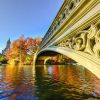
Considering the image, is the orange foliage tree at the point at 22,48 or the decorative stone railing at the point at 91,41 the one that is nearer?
the decorative stone railing at the point at 91,41

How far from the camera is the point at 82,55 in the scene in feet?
27.0

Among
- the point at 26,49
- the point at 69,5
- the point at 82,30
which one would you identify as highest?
the point at 26,49

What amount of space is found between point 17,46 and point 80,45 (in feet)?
228

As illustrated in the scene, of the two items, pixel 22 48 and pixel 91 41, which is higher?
pixel 22 48

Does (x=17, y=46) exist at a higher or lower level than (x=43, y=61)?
higher

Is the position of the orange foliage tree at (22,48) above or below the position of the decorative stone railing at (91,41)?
Result: above

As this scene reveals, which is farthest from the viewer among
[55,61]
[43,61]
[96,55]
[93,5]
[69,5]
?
[55,61]

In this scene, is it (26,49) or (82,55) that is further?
(26,49)

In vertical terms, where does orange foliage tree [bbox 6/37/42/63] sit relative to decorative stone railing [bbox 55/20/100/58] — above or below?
above

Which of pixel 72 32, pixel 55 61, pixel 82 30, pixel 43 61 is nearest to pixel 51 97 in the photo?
pixel 72 32

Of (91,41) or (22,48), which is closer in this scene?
(91,41)

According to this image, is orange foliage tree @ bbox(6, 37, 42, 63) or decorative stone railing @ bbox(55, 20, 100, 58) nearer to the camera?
decorative stone railing @ bbox(55, 20, 100, 58)

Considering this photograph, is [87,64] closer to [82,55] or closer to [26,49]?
[82,55]

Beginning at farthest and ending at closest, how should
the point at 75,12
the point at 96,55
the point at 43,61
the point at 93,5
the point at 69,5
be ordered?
the point at 43,61
the point at 69,5
the point at 75,12
the point at 93,5
the point at 96,55
